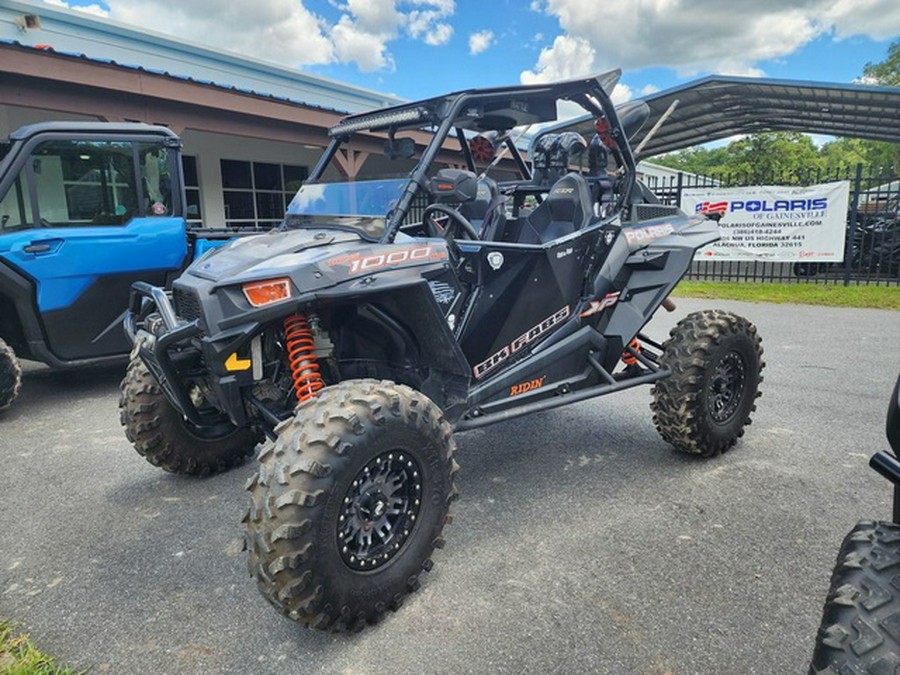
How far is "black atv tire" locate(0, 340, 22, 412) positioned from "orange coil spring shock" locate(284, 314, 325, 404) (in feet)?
12.2

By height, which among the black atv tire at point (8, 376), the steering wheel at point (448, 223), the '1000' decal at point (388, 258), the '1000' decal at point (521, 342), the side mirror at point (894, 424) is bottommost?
the black atv tire at point (8, 376)

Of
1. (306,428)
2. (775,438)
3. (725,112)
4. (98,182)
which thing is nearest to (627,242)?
(775,438)

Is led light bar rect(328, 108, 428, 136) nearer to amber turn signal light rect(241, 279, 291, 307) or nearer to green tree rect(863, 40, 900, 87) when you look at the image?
amber turn signal light rect(241, 279, 291, 307)

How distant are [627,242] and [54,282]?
15.9 feet

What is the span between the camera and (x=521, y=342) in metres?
3.56

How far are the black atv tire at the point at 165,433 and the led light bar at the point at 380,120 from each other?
1925 millimetres

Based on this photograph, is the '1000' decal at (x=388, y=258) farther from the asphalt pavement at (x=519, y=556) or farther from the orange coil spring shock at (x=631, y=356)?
the orange coil spring shock at (x=631, y=356)

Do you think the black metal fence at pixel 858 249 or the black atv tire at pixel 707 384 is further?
the black metal fence at pixel 858 249

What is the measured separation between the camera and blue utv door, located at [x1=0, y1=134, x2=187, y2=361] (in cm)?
529

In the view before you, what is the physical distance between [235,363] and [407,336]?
35.1 inches

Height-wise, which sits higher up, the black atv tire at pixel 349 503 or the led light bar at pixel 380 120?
the led light bar at pixel 380 120

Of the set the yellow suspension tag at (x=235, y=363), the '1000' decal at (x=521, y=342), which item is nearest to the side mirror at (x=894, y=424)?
the '1000' decal at (x=521, y=342)

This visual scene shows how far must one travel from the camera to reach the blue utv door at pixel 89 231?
5.29 metres

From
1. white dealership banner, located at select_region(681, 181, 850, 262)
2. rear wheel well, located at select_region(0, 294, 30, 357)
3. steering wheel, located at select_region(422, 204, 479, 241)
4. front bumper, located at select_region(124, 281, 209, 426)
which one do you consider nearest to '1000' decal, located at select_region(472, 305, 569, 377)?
steering wheel, located at select_region(422, 204, 479, 241)
